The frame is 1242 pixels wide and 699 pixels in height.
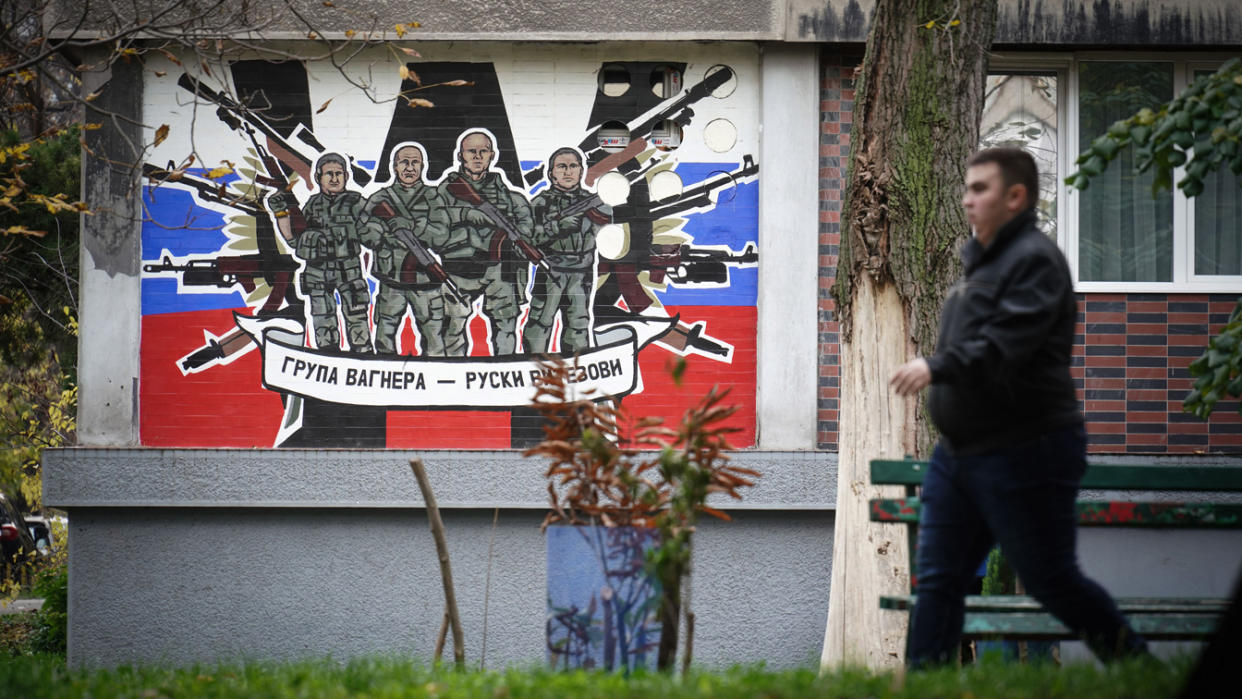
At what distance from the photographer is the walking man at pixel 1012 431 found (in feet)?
12.3

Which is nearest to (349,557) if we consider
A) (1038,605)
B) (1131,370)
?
(1038,605)

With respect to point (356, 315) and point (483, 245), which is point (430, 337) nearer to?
point (356, 315)

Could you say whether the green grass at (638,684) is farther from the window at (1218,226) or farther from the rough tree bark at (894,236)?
the window at (1218,226)

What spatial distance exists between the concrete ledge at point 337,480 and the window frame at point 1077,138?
2836 mm

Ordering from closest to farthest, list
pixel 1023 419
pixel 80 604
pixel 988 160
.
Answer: pixel 1023 419 < pixel 988 160 < pixel 80 604

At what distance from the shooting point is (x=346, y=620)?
9094mm

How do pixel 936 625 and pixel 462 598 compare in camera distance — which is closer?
pixel 936 625

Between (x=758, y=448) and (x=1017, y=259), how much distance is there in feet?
17.5

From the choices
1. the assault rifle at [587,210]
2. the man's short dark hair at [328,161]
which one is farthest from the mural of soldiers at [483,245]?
the man's short dark hair at [328,161]

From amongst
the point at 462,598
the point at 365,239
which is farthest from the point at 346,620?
the point at 365,239

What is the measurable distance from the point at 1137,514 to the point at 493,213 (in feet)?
19.3

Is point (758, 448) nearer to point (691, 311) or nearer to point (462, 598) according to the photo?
point (691, 311)

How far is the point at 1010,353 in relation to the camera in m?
3.71

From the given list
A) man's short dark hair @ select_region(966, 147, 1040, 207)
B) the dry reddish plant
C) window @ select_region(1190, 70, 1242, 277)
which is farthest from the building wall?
man's short dark hair @ select_region(966, 147, 1040, 207)
